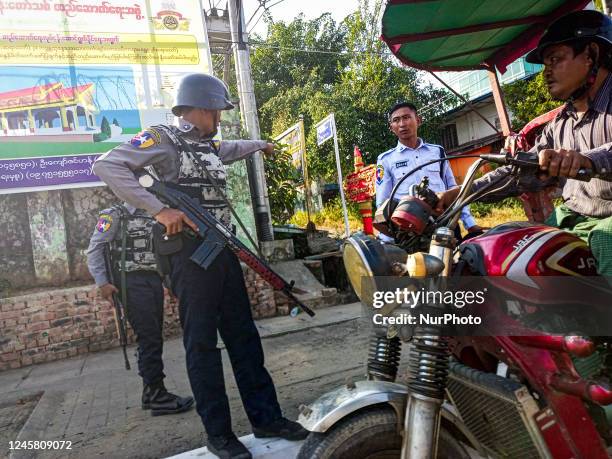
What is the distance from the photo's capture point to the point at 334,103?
54.5 feet

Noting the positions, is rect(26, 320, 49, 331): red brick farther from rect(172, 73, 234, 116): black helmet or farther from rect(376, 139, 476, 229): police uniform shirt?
rect(376, 139, 476, 229): police uniform shirt

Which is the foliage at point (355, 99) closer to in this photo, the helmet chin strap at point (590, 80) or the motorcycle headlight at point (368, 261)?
the helmet chin strap at point (590, 80)

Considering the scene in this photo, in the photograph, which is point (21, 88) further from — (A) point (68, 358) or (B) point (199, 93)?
(B) point (199, 93)

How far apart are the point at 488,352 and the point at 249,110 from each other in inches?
232

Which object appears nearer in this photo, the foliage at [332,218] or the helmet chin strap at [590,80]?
the helmet chin strap at [590,80]

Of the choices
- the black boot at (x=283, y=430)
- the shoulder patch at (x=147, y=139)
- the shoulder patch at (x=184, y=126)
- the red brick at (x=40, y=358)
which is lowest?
the black boot at (x=283, y=430)

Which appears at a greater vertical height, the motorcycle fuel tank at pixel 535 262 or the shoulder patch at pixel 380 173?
the shoulder patch at pixel 380 173

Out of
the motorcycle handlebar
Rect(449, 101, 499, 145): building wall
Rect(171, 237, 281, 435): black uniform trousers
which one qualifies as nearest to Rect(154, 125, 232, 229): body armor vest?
Rect(171, 237, 281, 435): black uniform trousers

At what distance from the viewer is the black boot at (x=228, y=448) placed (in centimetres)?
207

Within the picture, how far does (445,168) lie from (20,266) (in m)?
4.84

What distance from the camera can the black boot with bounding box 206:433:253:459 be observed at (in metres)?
2.07

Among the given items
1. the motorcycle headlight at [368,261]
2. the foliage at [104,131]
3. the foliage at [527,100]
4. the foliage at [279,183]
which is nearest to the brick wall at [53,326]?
the foliage at [104,131]

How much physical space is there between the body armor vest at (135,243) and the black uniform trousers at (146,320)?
59 millimetres

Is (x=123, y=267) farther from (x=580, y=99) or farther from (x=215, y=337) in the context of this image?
(x=580, y=99)
